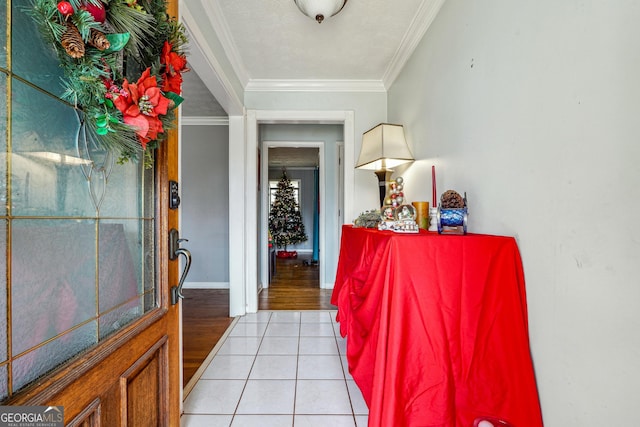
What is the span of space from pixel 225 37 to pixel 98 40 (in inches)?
73.4

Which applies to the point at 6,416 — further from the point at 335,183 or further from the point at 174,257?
the point at 335,183

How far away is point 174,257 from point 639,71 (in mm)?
1498

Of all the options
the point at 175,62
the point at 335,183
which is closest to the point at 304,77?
the point at 335,183

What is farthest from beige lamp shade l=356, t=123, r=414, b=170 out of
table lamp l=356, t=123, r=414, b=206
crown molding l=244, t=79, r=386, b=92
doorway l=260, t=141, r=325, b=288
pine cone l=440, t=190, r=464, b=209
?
doorway l=260, t=141, r=325, b=288

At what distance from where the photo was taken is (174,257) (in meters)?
1.08

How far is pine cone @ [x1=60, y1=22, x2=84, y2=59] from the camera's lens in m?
0.58

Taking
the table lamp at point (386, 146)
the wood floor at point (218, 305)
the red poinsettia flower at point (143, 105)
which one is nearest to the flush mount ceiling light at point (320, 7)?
the table lamp at point (386, 146)

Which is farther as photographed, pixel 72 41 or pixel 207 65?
pixel 207 65

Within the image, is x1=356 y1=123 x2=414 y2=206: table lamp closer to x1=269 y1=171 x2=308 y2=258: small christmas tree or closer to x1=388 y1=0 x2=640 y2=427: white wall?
x1=388 y1=0 x2=640 y2=427: white wall

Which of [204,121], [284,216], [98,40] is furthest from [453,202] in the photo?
[284,216]

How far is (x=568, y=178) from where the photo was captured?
880 millimetres

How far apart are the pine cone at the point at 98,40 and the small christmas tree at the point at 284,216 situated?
6.73 metres

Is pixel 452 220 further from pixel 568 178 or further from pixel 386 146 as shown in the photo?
pixel 386 146

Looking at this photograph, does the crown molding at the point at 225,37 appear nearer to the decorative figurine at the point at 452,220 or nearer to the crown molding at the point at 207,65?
the crown molding at the point at 207,65
